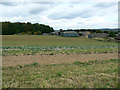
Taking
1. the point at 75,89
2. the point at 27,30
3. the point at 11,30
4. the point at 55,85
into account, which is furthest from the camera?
the point at 27,30

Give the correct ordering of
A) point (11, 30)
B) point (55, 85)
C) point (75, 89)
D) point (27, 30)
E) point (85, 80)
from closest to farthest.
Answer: point (75, 89) → point (55, 85) → point (85, 80) → point (11, 30) → point (27, 30)

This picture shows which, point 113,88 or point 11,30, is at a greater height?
point 11,30

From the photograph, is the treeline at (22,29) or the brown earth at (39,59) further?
the treeline at (22,29)

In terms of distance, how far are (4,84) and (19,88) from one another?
33.5 inches

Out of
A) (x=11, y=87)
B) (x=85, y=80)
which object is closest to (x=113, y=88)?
(x=85, y=80)

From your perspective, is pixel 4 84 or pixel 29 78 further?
pixel 29 78

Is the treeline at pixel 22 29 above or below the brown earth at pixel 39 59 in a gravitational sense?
above

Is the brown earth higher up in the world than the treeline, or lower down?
lower down

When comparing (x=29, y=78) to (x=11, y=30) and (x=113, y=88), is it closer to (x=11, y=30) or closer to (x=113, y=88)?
(x=113, y=88)

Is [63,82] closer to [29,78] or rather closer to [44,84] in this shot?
[44,84]

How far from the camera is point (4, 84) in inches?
215

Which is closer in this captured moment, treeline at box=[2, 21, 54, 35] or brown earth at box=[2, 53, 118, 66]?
brown earth at box=[2, 53, 118, 66]

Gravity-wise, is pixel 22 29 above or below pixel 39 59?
above

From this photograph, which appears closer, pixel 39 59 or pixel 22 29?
pixel 39 59
